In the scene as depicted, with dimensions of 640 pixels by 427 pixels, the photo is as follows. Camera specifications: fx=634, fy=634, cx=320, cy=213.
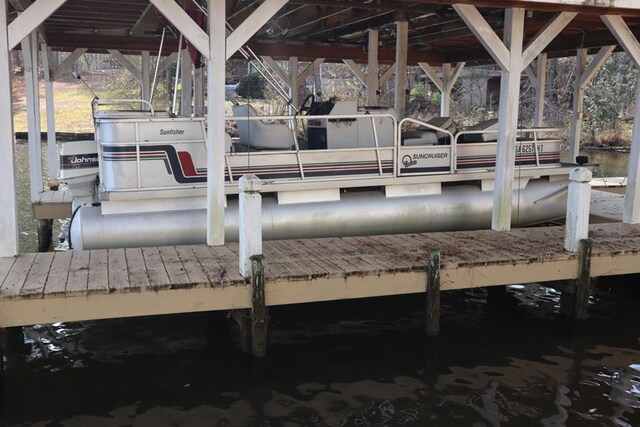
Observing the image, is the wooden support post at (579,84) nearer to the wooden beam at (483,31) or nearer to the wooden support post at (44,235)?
the wooden beam at (483,31)

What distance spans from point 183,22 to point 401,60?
509 centimetres

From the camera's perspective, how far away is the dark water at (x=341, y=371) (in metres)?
4.75

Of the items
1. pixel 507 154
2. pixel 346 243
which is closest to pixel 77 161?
pixel 346 243

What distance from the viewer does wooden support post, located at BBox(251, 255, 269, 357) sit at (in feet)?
16.9

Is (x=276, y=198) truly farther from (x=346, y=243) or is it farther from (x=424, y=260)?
(x=424, y=260)

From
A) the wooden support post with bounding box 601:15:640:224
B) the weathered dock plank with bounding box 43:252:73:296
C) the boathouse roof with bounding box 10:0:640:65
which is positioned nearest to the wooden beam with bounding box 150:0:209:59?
the boathouse roof with bounding box 10:0:640:65

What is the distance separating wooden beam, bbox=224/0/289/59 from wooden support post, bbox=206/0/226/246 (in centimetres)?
10

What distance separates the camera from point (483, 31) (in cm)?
659

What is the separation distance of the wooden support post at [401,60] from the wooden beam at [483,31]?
308 cm

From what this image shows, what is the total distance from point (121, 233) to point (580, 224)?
15.4 feet

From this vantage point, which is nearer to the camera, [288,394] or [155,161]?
[288,394]

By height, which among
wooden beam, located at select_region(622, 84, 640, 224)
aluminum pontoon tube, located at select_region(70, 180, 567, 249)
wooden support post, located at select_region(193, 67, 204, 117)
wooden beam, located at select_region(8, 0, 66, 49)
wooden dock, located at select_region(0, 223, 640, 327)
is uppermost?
wooden beam, located at select_region(8, 0, 66, 49)

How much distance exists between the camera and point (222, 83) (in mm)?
5953

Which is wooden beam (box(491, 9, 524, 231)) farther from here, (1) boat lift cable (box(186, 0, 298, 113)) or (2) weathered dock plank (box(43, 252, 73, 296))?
(2) weathered dock plank (box(43, 252, 73, 296))
